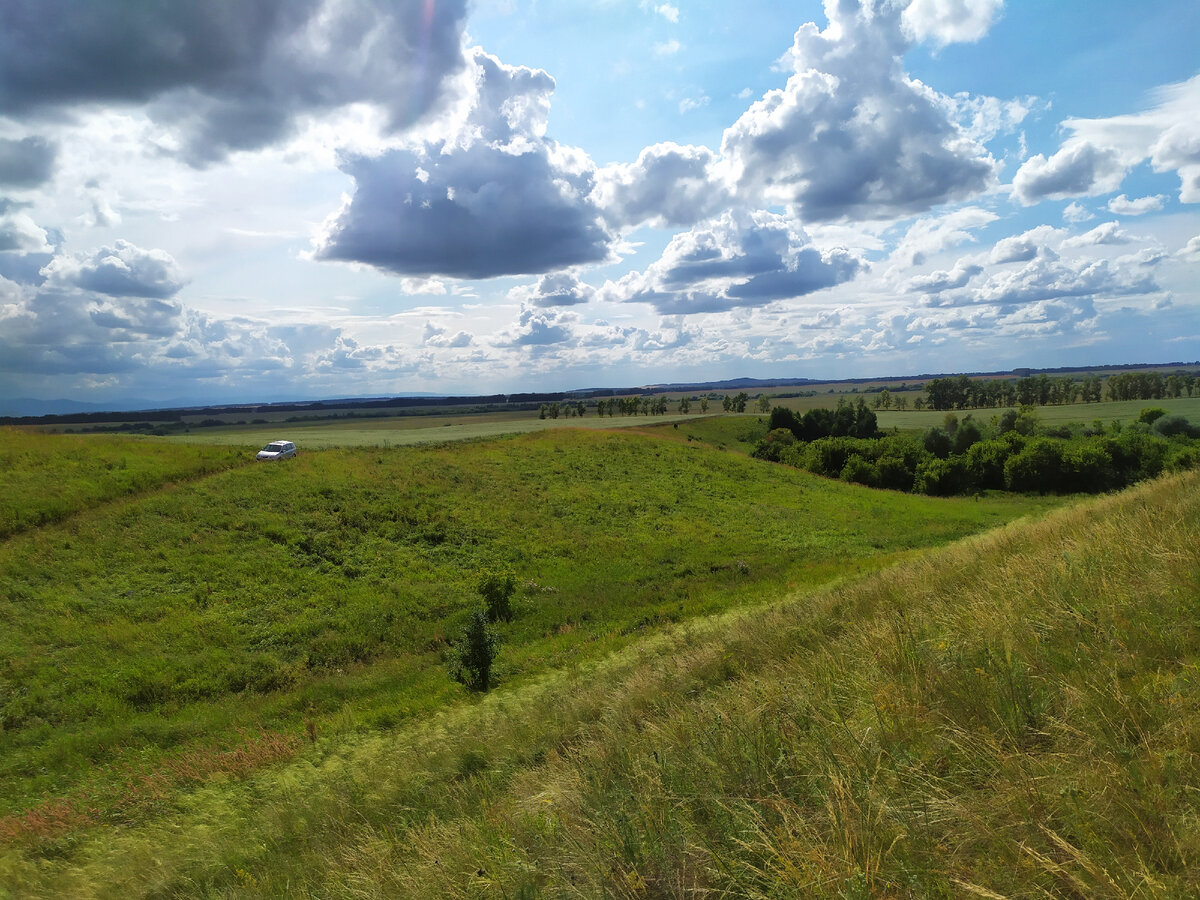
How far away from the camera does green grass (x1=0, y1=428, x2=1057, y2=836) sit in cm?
A: 1384

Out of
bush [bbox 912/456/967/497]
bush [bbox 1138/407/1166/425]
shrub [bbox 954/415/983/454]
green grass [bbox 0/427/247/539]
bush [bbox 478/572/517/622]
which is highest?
green grass [bbox 0/427/247/539]

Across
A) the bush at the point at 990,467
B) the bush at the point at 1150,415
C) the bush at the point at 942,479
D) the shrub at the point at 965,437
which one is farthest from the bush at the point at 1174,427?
the bush at the point at 942,479

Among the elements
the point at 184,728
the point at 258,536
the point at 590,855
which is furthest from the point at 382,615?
the point at 590,855

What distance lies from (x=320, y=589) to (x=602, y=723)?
67.6 feet

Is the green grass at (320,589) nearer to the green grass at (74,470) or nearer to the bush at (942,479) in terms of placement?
the green grass at (74,470)

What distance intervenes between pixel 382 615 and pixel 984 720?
21.6m

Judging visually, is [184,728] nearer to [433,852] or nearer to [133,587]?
[133,587]

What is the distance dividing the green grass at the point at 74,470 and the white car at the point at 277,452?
136cm

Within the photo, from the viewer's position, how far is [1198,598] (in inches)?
196

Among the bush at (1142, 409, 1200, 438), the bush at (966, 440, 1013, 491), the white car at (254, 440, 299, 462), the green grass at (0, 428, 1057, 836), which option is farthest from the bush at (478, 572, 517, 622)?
the bush at (1142, 409, 1200, 438)

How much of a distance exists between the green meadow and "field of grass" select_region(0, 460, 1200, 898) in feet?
0.09

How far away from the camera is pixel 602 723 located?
7543 mm

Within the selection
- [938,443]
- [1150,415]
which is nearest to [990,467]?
[938,443]

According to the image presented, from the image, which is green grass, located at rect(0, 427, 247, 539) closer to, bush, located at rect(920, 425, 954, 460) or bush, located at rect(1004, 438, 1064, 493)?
bush, located at rect(1004, 438, 1064, 493)
